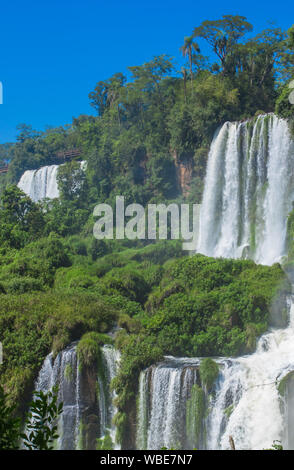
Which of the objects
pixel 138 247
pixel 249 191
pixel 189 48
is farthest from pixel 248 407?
pixel 189 48

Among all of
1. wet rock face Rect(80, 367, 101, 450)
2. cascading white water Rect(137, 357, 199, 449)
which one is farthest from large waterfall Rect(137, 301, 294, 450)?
wet rock face Rect(80, 367, 101, 450)

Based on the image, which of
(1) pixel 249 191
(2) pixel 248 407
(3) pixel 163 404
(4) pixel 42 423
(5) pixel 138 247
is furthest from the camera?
(5) pixel 138 247

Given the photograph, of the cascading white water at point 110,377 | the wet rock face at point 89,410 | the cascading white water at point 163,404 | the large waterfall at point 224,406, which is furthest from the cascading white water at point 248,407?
the wet rock face at point 89,410

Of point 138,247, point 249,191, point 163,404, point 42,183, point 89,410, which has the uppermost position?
point 42,183

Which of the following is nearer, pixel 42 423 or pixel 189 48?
pixel 42 423

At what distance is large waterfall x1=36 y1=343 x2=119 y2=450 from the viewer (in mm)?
13445

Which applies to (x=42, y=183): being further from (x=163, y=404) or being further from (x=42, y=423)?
(x=42, y=423)

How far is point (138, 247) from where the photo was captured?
28.9 meters

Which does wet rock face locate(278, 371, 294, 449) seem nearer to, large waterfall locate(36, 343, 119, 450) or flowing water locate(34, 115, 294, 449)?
flowing water locate(34, 115, 294, 449)

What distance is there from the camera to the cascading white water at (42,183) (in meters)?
39.8

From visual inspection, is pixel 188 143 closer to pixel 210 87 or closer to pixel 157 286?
pixel 210 87

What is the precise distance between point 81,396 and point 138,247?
15629 millimetres

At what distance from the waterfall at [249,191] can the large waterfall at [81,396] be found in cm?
1037

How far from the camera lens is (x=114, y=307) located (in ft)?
58.0
